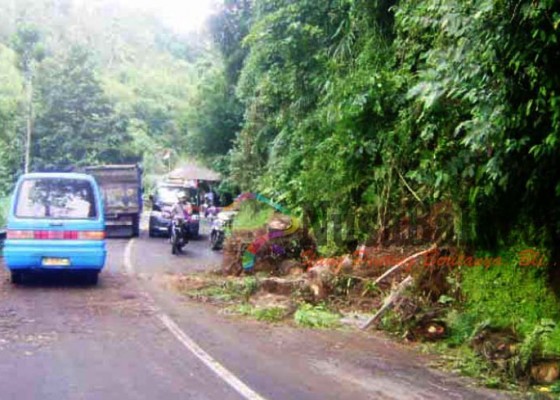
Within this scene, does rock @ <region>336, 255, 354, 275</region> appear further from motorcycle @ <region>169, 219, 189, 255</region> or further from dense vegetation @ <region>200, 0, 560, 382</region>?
motorcycle @ <region>169, 219, 189, 255</region>

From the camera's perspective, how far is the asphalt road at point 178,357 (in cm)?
618

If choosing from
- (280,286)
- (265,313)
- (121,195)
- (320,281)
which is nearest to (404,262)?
(320,281)

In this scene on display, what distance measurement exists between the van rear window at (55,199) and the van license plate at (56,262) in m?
0.74

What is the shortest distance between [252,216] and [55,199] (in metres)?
5.44

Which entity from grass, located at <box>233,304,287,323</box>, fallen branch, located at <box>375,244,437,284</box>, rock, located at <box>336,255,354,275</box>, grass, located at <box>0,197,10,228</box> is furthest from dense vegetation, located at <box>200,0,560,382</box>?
grass, located at <box>0,197,10,228</box>

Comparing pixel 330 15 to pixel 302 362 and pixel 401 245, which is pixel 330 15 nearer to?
pixel 401 245

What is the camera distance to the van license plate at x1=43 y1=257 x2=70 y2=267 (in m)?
11.6

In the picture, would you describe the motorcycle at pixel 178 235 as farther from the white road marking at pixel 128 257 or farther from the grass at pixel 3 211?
the grass at pixel 3 211

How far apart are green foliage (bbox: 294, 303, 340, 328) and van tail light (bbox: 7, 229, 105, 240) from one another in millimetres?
4074

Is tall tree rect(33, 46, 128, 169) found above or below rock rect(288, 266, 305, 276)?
above

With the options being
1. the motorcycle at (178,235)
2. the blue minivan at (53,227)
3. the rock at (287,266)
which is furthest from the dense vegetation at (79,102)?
the blue minivan at (53,227)

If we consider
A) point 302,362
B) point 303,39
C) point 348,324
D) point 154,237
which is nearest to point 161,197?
point 154,237

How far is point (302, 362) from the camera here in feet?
24.2

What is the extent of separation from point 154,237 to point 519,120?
20442 millimetres
